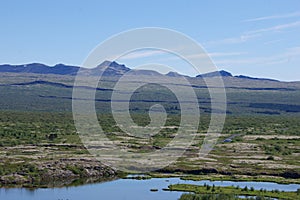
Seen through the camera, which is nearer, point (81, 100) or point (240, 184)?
point (240, 184)

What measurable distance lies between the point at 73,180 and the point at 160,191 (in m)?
9.54

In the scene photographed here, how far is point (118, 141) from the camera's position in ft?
234

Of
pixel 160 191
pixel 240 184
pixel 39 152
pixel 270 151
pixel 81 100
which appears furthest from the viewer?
pixel 81 100

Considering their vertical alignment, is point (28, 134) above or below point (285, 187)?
above

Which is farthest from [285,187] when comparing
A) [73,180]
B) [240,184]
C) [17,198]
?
[17,198]

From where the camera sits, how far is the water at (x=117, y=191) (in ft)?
131

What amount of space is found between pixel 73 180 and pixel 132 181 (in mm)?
5483

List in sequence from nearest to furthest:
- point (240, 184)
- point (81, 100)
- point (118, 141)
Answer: point (240, 184) → point (118, 141) → point (81, 100)

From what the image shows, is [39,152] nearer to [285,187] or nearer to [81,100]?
[285,187]

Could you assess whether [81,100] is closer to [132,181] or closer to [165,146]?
[165,146]

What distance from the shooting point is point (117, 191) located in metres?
42.1

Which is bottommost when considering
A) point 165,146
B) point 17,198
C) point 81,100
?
point 17,198

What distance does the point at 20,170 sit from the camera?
4719cm

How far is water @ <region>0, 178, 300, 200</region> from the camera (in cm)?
3981
